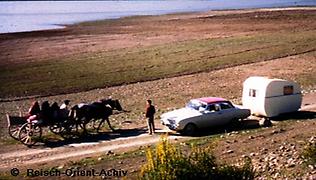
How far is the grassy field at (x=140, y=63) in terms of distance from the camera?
42.2m

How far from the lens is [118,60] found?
2035 inches

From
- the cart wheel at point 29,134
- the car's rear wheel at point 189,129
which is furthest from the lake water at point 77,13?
the car's rear wheel at point 189,129

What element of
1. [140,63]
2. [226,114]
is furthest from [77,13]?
[226,114]

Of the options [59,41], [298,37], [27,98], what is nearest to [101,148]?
[27,98]

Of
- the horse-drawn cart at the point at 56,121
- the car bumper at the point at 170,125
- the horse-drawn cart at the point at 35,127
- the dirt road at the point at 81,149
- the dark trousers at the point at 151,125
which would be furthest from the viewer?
the dark trousers at the point at 151,125

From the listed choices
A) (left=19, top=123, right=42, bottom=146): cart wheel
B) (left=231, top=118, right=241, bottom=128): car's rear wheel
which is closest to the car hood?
(left=231, top=118, right=241, bottom=128): car's rear wheel

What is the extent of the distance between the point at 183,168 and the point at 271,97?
48.5ft

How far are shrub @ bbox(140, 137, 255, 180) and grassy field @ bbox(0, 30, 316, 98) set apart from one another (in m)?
28.0

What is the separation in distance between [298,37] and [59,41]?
87.5 feet

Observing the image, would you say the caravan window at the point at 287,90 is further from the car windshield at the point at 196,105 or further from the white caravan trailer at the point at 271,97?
the car windshield at the point at 196,105

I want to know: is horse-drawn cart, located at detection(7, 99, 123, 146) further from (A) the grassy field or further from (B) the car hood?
(A) the grassy field

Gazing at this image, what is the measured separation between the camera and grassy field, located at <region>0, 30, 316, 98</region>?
139 feet

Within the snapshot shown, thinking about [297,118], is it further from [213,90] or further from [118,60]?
[118,60]

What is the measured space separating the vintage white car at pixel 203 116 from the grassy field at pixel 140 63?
1628 cm
